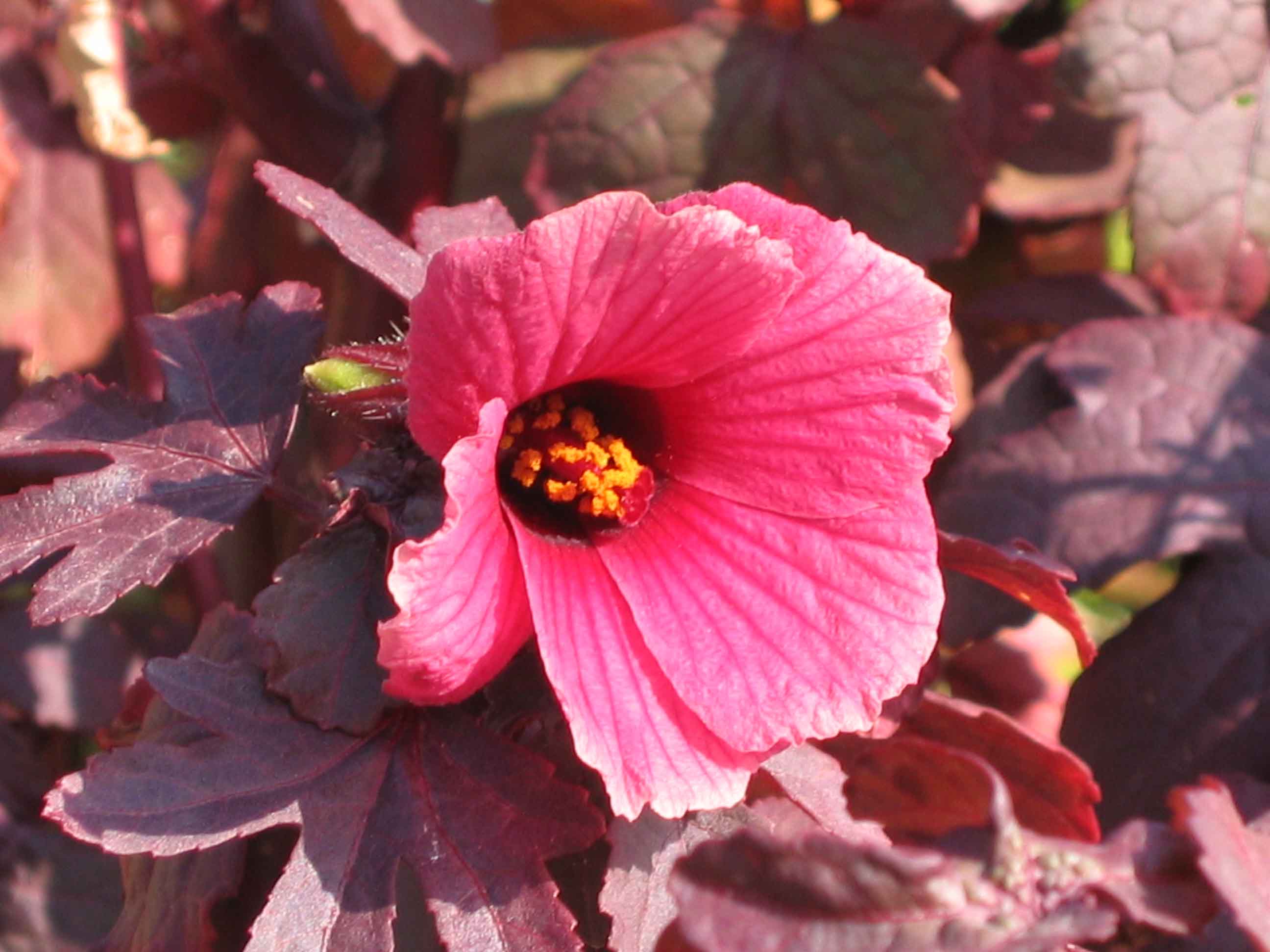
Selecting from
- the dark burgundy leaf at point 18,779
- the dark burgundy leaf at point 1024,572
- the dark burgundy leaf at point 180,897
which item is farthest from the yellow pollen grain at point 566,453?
the dark burgundy leaf at point 18,779

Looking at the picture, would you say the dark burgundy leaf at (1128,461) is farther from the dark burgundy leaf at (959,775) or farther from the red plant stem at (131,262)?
the red plant stem at (131,262)

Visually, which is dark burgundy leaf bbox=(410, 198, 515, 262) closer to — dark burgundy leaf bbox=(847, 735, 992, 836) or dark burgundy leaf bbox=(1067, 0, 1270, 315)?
dark burgundy leaf bbox=(847, 735, 992, 836)

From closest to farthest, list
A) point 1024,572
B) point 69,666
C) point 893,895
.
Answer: point 893,895 < point 1024,572 < point 69,666

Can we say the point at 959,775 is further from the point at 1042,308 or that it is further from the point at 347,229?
the point at 1042,308

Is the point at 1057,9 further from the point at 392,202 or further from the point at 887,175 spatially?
the point at 392,202

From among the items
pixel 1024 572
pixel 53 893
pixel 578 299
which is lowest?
pixel 53 893

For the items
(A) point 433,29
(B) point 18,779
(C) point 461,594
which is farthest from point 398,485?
(B) point 18,779

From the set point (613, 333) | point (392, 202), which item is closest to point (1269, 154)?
point (613, 333)
